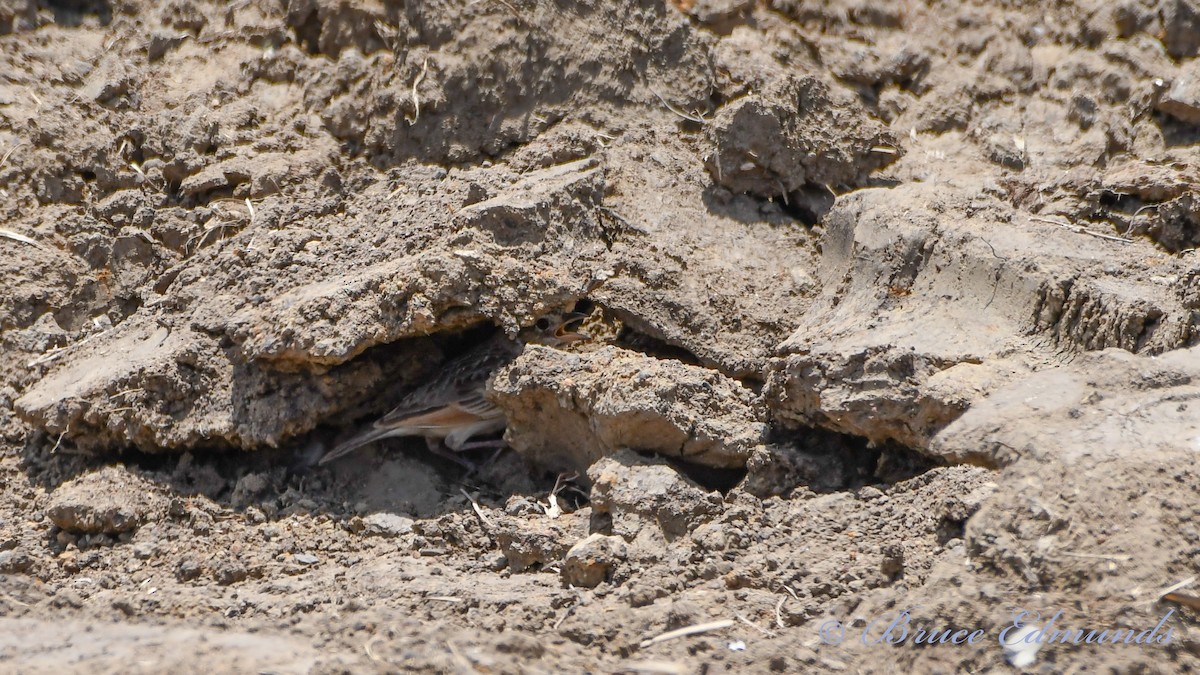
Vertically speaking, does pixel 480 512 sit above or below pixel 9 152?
below

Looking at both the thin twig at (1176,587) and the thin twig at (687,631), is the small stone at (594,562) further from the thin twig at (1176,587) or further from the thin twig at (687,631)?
the thin twig at (1176,587)

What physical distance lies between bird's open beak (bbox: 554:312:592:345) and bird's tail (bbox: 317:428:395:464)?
2.49ft

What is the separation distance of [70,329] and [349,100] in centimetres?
149

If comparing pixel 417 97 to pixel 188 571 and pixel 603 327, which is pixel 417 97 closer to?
pixel 603 327

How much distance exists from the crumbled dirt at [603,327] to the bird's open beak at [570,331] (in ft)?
0.13

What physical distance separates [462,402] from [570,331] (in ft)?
1.57

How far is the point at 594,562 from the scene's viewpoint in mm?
3527

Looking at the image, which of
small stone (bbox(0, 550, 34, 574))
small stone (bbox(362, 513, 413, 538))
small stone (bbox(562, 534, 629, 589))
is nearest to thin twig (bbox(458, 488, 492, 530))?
small stone (bbox(362, 513, 413, 538))

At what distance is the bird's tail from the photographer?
14.7 ft

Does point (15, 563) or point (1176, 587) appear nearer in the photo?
point (1176, 587)

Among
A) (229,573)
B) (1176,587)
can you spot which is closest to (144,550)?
(229,573)

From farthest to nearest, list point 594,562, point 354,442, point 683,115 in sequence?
point 683,115 < point 354,442 < point 594,562

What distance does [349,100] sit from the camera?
5.11 metres

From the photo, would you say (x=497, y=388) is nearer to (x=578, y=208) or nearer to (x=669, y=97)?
(x=578, y=208)
